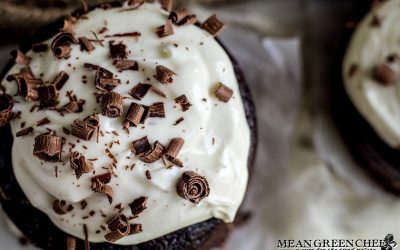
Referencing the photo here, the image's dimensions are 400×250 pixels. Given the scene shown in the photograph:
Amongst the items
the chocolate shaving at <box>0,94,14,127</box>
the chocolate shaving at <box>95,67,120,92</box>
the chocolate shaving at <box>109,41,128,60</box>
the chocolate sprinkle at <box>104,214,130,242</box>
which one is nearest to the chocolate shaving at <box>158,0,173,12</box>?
the chocolate shaving at <box>109,41,128,60</box>

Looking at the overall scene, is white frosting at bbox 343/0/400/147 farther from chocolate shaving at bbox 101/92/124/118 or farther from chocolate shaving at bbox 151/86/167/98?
chocolate shaving at bbox 101/92/124/118

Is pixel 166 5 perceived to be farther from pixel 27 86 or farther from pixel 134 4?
pixel 27 86

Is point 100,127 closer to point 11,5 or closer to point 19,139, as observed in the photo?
point 19,139

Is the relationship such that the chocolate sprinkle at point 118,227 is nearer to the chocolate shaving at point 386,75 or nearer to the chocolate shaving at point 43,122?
the chocolate shaving at point 43,122

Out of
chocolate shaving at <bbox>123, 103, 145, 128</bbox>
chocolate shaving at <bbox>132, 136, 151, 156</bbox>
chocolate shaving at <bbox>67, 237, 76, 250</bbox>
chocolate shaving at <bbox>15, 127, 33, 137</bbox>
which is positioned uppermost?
chocolate shaving at <bbox>123, 103, 145, 128</bbox>

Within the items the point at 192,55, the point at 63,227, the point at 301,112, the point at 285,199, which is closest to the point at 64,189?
the point at 63,227

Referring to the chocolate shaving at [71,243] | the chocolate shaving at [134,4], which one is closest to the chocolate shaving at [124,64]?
the chocolate shaving at [134,4]

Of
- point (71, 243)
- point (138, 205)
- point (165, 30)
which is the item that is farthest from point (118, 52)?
point (71, 243)
